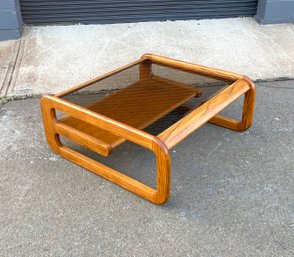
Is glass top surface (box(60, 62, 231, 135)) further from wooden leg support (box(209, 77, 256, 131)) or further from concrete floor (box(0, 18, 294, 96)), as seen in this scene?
concrete floor (box(0, 18, 294, 96))

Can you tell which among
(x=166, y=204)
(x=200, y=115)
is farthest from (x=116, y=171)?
(x=200, y=115)

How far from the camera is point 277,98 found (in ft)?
11.2

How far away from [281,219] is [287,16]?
306 centimetres

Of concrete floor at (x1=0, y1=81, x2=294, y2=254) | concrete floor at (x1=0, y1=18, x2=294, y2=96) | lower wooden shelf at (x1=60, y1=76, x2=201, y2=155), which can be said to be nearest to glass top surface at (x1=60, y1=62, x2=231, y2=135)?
lower wooden shelf at (x1=60, y1=76, x2=201, y2=155)

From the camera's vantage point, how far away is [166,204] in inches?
89.8

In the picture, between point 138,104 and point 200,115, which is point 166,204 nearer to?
point 200,115

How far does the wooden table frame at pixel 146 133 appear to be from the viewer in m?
2.11

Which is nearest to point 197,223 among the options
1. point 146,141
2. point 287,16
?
point 146,141

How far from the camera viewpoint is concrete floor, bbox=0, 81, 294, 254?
2035 millimetres

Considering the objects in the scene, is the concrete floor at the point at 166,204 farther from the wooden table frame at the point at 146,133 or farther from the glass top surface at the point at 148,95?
the glass top surface at the point at 148,95

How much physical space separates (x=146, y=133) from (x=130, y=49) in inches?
82.7

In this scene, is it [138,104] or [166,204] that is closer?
[166,204]

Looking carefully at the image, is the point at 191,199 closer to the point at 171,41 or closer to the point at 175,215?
the point at 175,215

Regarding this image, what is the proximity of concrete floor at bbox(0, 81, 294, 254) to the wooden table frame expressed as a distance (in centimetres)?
7
